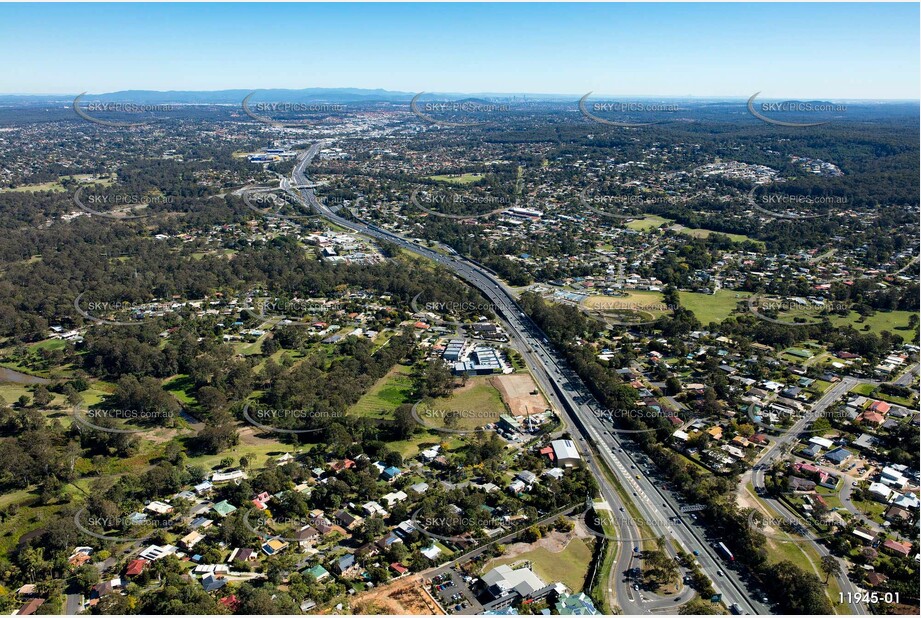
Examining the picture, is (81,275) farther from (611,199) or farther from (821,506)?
(611,199)

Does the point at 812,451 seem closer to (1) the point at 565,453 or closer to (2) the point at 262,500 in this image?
(1) the point at 565,453

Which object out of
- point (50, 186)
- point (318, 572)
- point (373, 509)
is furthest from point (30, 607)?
point (50, 186)

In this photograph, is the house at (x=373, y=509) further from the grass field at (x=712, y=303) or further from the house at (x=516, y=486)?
the grass field at (x=712, y=303)

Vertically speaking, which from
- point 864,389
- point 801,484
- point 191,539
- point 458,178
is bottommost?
point 191,539

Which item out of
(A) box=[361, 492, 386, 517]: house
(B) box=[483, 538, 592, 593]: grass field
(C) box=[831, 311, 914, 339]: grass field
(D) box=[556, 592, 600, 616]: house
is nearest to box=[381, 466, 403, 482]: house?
(A) box=[361, 492, 386, 517]: house

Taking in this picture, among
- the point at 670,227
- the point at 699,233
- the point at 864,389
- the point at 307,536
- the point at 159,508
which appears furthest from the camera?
the point at 670,227

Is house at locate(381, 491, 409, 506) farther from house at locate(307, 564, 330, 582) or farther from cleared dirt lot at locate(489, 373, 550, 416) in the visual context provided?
cleared dirt lot at locate(489, 373, 550, 416)

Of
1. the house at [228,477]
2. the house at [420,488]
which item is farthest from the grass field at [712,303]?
the house at [228,477]
